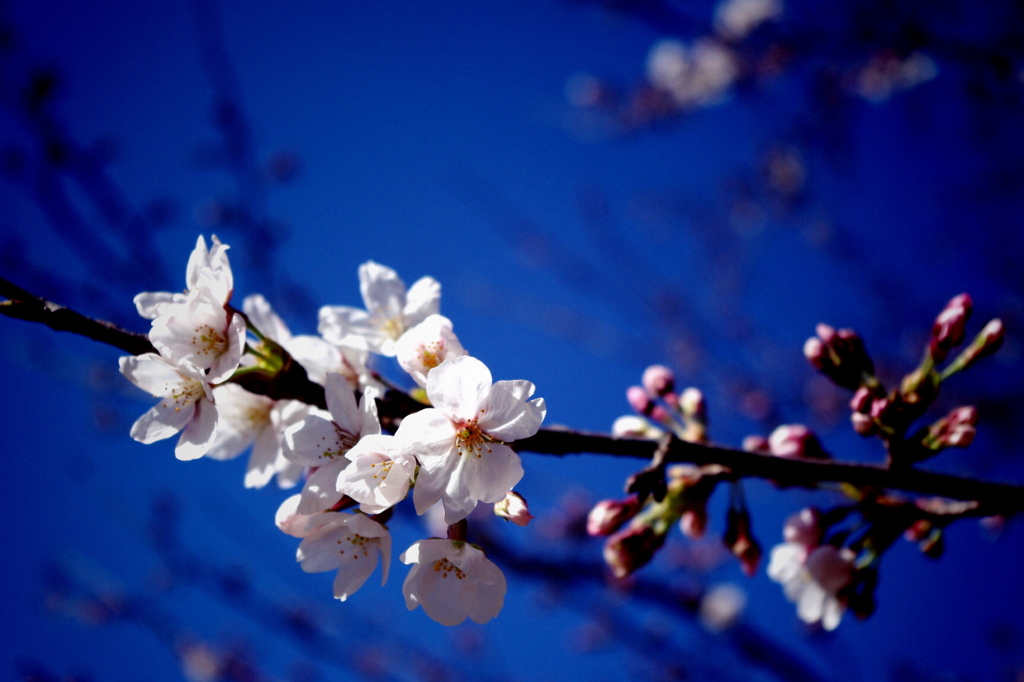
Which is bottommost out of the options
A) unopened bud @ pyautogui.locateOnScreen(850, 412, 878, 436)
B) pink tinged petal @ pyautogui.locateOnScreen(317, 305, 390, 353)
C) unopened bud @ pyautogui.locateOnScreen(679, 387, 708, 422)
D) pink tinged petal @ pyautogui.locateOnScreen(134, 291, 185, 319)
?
pink tinged petal @ pyautogui.locateOnScreen(134, 291, 185, 319)

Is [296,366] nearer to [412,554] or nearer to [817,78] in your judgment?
[412,554]

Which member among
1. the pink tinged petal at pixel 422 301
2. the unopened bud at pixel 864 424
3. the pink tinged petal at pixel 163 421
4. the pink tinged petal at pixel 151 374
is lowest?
the pink tinged petal at pixel 163 421

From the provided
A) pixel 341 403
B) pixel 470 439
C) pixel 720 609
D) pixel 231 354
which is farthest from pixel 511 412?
pixel 720 609

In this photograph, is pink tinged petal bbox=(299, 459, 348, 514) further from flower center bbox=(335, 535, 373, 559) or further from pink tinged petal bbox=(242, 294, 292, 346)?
pink tinged petal bbox=(242, 294, 292, 346)

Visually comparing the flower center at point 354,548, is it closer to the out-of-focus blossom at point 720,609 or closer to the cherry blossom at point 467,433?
the cherry blossom at point 467,433

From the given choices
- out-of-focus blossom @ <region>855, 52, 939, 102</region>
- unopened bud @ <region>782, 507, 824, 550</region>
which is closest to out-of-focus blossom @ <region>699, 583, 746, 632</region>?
unopened bud @ <region>782, 507, 824, 550</region>

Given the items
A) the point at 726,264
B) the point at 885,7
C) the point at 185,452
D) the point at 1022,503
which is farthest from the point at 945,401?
the point at 185,452

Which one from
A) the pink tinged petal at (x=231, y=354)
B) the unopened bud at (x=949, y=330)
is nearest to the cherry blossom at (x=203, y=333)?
the pink tinged petal at (x=231, y=354)

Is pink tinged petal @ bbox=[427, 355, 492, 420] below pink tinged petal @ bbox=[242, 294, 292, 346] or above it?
below
